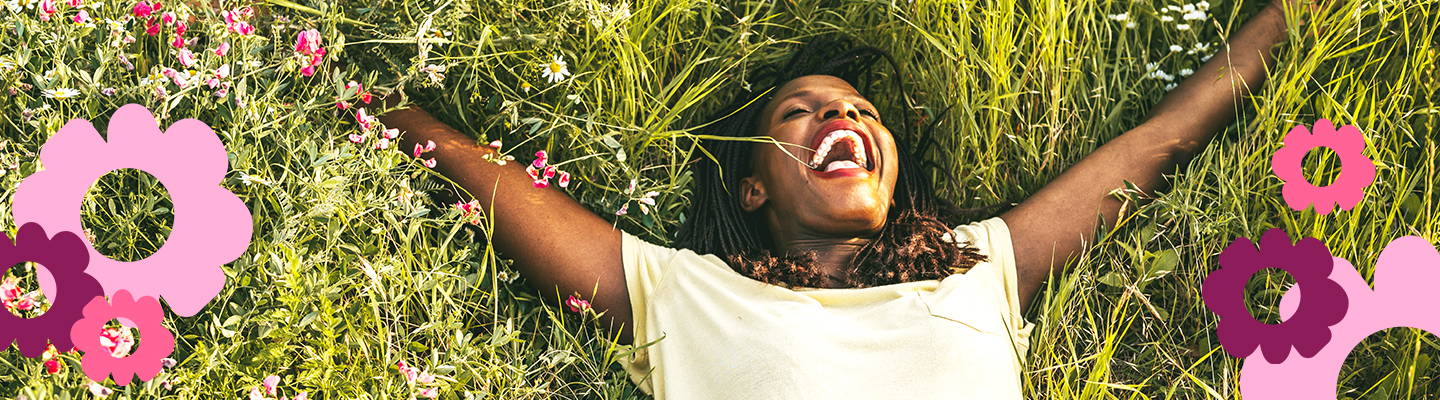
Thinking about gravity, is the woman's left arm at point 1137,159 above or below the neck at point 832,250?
above

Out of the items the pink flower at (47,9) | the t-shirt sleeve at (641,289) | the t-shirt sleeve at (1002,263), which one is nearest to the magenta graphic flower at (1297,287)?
the t-shirt sleeve at (1002,263)

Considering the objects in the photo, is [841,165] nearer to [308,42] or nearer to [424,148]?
[424,148]

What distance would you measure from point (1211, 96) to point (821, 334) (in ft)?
4.04

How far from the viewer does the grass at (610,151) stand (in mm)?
2607

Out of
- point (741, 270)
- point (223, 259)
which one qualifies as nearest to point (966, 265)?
point (741, 270)

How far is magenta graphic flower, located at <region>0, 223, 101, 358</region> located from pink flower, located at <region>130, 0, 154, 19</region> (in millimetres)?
581

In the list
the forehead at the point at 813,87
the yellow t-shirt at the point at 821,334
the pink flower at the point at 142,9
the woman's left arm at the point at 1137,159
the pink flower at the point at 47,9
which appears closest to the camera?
the yellow t-shirt at the point at 821,334

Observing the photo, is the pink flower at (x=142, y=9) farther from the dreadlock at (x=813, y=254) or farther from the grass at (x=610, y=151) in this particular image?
the dreadlock at (x=813, y=254)

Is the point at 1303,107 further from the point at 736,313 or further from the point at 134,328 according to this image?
the point at 134,328

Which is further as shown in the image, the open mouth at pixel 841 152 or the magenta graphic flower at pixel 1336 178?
the magenta graphic flower at pixel 1336 178

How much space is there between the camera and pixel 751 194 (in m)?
3.05

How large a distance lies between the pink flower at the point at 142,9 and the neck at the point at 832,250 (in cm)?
158
